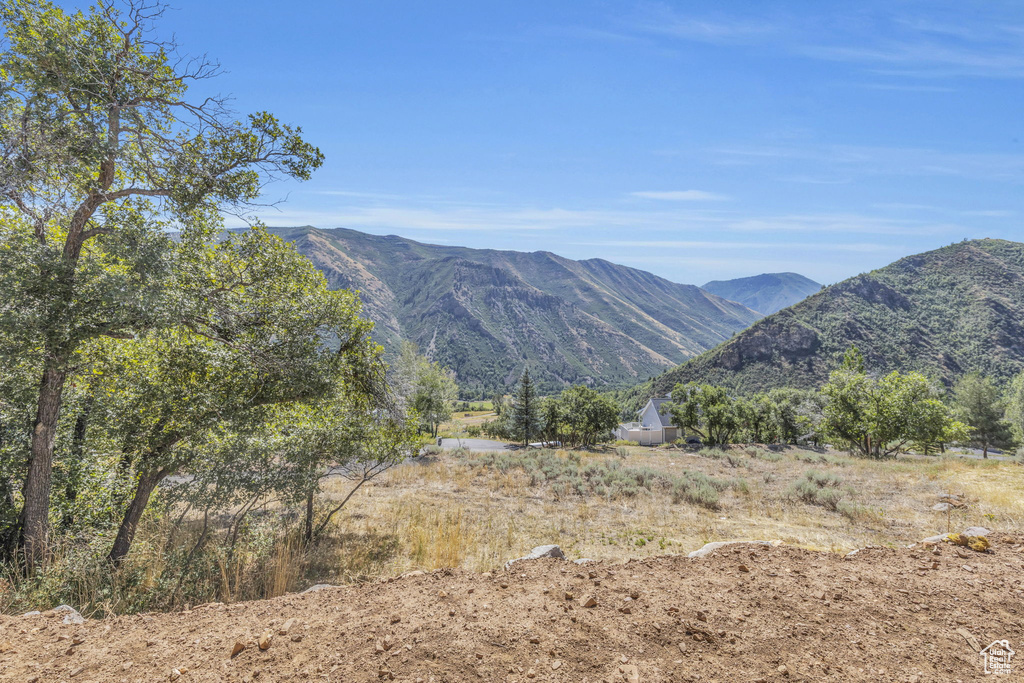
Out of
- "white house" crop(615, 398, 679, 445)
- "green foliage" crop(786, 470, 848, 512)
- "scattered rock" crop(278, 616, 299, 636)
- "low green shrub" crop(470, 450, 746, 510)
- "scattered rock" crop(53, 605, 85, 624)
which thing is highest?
"scattered rock" crop(278, 616, 299, 636)

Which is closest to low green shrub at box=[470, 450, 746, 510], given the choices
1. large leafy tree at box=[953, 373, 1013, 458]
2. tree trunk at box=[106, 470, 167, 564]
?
tree trunk at box=[106, 470, 167, 564]

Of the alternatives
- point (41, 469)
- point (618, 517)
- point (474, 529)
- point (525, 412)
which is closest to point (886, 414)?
point (525, 412)

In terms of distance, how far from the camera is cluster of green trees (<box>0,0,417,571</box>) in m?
5.20

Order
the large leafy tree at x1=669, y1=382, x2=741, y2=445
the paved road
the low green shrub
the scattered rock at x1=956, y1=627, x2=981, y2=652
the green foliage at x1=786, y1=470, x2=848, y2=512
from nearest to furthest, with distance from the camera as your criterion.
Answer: the scattered rock at x1=956, y1=627, x2=981, y2=652 → the green foliage at x1=786, y1=470, x2=848, y2=512 → the low green shrub → the paved road → the large leafy tree at x1=669, y1=382, x2=741, y2=445

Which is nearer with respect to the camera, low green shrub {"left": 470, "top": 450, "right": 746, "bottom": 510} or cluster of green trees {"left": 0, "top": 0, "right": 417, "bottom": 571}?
cluster of green trees {"left": 0, "top": 0, "right": 417, "bottom": 571}

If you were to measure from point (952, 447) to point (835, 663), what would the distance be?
7632 centimetres

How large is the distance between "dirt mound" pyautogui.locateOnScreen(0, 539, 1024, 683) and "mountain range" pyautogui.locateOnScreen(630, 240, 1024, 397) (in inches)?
4734

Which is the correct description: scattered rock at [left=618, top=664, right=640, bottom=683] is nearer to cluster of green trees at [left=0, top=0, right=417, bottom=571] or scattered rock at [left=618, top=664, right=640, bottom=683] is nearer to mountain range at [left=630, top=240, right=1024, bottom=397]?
cluster of green trees at [left=0, top=0, right=417, bottom=571]

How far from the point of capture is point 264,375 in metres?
6.87

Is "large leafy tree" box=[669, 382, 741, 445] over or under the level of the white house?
over

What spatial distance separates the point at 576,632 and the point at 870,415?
3376 centimetres

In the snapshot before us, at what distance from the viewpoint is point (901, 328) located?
11394 centimetres

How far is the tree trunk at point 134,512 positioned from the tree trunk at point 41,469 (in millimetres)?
773

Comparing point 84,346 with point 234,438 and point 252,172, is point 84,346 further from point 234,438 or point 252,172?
point 252,172
